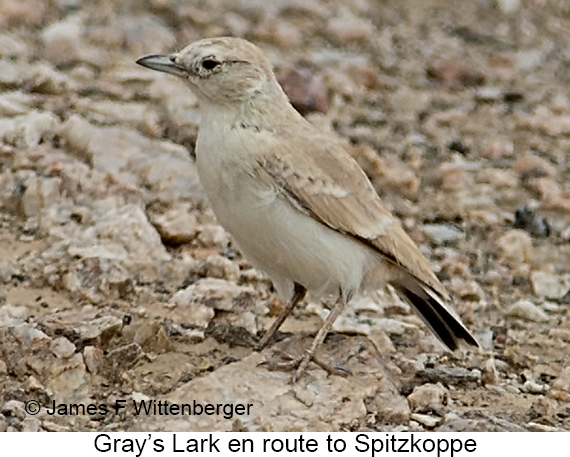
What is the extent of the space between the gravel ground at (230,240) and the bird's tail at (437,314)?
7.4 inches

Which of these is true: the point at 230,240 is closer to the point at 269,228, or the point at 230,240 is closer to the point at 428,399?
the point at 269,228

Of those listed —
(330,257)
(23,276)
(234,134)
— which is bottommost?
(23,276)

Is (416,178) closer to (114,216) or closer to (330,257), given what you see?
(114,216)

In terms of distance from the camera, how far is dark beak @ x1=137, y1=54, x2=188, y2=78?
6.51 meters

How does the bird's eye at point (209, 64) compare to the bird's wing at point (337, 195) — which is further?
the bird's eye at point (209, 64)

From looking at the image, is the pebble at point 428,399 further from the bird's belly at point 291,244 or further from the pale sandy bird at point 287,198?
the bird's belly at point 291,244

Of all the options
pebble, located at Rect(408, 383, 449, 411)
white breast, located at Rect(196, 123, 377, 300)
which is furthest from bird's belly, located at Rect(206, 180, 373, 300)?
pebble, located at Rect(408, 383, 449, 411)

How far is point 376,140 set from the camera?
9742 millimetres

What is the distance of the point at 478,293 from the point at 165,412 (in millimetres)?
2552

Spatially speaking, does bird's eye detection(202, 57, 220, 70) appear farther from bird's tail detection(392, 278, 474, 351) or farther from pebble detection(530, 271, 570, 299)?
pebble detection(530, 271, 570, 299)

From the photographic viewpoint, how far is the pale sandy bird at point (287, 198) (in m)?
6.15

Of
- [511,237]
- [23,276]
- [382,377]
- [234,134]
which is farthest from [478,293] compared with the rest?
[23,276]

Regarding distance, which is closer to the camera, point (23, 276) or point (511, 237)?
point (23, 276)

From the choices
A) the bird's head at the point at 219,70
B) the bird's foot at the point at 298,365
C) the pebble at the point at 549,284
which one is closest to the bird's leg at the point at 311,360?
the bird's foot at the point at 298,365
